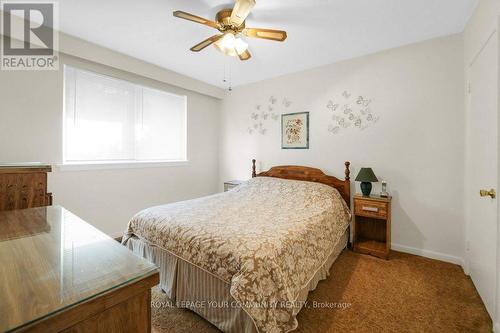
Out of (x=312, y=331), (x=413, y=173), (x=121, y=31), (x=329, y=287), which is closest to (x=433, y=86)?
(x=413, y=173)

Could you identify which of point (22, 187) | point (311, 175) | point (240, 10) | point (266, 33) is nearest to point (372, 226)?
point (311, 175)

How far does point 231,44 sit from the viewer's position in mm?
2188

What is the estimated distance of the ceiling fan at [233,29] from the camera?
1.76 metres

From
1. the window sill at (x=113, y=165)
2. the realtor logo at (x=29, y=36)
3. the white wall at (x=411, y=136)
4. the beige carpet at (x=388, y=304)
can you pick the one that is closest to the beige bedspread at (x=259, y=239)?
the beige carpet at (x=388, y=304)

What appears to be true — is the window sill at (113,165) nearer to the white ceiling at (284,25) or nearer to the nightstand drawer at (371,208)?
the white ceiling at (284,25)

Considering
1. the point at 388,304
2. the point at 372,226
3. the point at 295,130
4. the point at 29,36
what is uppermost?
the point at 29,36

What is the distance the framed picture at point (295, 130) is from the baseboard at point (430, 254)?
177 centimetres

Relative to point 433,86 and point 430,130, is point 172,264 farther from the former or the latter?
point 433,86

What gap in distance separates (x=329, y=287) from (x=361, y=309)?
0.32 meters

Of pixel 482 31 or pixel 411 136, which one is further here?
pixel 411 136

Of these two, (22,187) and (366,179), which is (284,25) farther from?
(22,187)

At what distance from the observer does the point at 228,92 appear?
4.48 metres

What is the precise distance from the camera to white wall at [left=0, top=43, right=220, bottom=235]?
2355 millimetres

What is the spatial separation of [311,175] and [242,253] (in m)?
2.15
